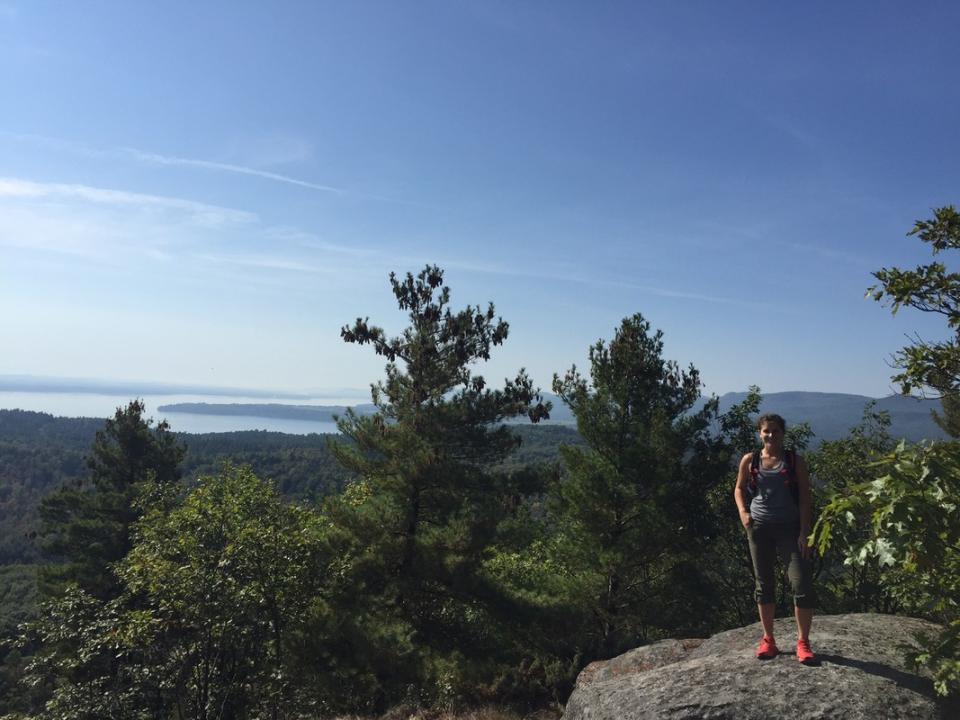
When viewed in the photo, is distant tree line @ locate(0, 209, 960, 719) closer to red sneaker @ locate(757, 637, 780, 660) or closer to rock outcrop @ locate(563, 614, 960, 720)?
rock outcrop @ locate(563, 614, 960, 720)

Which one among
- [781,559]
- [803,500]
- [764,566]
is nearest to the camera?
[803,500]

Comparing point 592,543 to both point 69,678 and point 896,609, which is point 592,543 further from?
point 69,678

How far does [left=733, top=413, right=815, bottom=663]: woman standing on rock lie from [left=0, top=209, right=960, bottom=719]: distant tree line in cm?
913

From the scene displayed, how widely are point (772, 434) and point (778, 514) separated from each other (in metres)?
0.80

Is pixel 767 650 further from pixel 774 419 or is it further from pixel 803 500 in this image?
pixel 774 419

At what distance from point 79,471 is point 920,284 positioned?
21775 cm

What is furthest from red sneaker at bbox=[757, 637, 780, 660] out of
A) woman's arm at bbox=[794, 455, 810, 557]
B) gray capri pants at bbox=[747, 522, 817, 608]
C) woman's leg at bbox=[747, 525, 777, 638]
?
woman's arm at bbox=[794, 455, 810, 557]

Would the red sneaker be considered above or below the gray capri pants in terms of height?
below

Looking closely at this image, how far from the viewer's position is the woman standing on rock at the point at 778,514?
216 inches

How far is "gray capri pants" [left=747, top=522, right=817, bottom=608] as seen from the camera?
548 centimetres

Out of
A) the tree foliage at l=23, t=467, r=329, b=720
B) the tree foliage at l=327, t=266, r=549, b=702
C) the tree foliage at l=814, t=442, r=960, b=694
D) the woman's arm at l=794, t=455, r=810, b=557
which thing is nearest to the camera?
the tree foliage at l=814, t=442, r=960, b=694

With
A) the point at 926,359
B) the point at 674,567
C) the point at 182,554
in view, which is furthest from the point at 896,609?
the point at 182,554

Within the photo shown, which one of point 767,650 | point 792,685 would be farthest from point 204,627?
point 792,685

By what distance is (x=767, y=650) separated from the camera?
605cm
